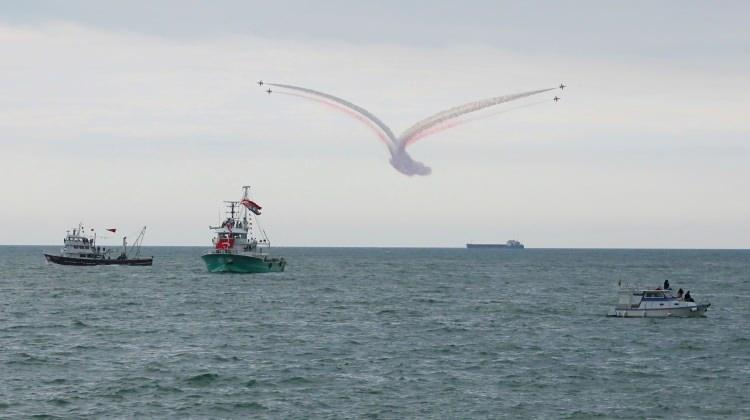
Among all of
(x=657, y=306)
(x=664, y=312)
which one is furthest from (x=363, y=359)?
(x=664, y=312)

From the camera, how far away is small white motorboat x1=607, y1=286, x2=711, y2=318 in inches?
3671

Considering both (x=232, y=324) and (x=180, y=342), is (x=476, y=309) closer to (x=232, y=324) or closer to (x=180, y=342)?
(x=232, y=324)

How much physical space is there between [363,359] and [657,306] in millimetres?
40723

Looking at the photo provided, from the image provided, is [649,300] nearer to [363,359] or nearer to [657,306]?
[657,306]

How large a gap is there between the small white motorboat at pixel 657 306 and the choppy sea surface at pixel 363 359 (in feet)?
4.34

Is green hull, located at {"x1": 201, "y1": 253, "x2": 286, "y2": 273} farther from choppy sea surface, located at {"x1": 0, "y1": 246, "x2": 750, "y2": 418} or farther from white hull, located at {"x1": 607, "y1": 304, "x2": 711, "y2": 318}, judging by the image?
white hull, located at {"x1": 607, "y1": 304, "x2": 711, "y2": 318}

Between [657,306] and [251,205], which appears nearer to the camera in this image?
[657,306]

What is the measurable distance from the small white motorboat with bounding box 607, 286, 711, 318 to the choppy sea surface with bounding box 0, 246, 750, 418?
1.32 m

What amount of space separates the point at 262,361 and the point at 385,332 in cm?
2052

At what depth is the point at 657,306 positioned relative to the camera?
93.1 metres

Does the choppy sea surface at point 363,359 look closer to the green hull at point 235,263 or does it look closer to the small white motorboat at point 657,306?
the small white motorboat at point 657,306

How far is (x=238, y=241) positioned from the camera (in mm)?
176125

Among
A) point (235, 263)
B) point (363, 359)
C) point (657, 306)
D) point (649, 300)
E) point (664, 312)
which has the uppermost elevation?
point (235, 263)

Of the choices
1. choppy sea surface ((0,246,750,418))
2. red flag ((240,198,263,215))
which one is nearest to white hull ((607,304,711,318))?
choppy sea surface ((0,246,750,418))
